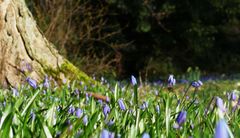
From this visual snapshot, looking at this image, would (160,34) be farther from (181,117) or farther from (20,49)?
(181,117)

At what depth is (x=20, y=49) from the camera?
18.4 ft

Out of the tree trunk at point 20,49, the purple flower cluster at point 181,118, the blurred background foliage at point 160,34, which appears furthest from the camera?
the blurred background foliage at point 160,34

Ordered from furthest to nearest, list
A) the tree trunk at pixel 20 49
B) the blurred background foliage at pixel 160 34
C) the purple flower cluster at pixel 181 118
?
the blurred background foliage at pixel 160 34, the tree trunk at pixel 20 49, the purple flower cluster at pixel 181 118

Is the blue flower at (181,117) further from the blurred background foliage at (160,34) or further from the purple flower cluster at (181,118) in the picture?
the blurred background foliage at (160,34)

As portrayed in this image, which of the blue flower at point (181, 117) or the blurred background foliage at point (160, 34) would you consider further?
the blurred background foliage at point (160, 34)

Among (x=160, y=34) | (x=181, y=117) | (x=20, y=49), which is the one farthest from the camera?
(x=160, y=34)

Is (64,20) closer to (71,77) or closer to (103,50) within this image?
(103,50)

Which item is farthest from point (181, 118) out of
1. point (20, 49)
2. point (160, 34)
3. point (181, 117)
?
point (160, 34)

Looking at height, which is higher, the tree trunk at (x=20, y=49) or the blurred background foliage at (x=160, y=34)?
the blurred background foliage at (x=160, y=34)

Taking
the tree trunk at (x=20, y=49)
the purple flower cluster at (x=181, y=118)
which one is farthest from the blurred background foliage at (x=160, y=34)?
the purple flower cluster at (x=181, y=118)

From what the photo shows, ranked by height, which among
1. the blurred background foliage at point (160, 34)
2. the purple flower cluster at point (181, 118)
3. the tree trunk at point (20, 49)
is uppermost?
the blurred background foliage at point (160, 34)

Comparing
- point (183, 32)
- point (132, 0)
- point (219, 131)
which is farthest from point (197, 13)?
point (219, 131)

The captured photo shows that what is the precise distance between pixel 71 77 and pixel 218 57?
623 inches

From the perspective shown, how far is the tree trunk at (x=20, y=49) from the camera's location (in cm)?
545
